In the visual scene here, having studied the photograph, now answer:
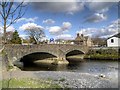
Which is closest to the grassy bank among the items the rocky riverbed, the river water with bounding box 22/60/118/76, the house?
the house

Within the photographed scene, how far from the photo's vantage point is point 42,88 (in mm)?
10688

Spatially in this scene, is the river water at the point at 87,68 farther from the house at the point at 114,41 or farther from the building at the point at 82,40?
the building at the point at 82,40

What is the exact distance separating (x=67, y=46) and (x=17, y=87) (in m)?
36.8

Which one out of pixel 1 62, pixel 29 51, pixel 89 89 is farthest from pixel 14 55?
pixel 89 89

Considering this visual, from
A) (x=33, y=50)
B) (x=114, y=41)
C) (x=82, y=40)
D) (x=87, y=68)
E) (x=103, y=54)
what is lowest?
(x=87, y=68)

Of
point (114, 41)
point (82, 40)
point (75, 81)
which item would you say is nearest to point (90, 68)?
point (75, 81)

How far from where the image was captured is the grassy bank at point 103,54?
50156 millimetres

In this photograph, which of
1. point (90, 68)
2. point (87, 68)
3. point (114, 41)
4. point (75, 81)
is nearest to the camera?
point (75, 81)

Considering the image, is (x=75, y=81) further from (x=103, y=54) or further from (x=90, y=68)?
(x=103, y=54)

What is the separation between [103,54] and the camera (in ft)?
176

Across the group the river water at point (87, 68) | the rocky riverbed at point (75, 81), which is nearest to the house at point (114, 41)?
the river water at point (87, 68)

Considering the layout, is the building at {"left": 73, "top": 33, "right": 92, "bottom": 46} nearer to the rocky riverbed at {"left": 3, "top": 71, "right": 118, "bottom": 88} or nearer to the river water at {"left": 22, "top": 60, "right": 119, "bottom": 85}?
the river water at {"left": 22, "top": 60, "right": 119, "bottom": 85}

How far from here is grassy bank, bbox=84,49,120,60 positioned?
5016 centimetres

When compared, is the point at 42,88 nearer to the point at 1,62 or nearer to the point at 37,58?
the point at 1,62
